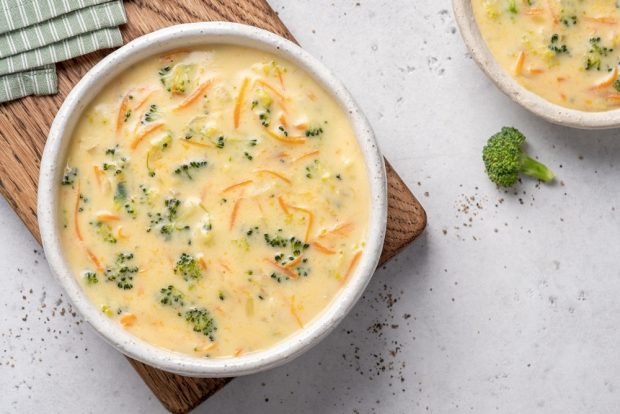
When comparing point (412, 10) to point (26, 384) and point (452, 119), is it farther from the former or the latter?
point (26, 384)

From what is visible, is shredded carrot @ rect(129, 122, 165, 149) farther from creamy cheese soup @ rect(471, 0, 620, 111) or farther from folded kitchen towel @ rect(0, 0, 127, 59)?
creamy cheese soup @ rect(471, 0, 620, 111)

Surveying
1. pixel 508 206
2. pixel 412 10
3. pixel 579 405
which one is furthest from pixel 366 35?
pixel 579 405

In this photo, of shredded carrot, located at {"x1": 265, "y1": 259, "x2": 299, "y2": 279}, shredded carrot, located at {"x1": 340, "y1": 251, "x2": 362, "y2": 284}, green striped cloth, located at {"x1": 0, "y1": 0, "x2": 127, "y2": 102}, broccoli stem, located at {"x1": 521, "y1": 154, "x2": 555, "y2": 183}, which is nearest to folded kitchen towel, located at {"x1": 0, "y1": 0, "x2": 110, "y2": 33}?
green striped cloth, located at {"x1": 0, "y1": 0, "x2": 127, "y2": 102}

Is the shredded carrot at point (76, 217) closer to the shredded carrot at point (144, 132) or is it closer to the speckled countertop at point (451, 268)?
the shredded carrot at point (144, 132)

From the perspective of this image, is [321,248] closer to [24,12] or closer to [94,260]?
[94,260]

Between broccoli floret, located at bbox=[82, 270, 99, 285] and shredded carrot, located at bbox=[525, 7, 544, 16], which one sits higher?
shredded carrot, located at bbox=[525, 7, 544, 16]

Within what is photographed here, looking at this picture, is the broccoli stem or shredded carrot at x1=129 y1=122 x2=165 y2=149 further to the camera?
the broccoli stem
